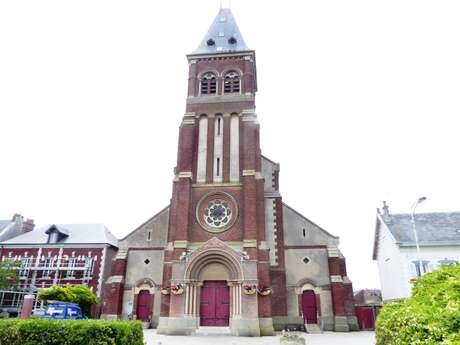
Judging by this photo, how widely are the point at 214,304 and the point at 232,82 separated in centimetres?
1815

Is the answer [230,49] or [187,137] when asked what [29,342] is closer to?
[187,137]

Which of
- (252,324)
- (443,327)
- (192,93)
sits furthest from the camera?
(192,93)

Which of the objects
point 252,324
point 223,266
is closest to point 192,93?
point 223,266

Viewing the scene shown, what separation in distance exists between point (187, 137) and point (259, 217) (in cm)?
869

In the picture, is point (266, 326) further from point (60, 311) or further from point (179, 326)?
point (60, 311)

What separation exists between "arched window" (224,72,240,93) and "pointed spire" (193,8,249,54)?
2.42 m

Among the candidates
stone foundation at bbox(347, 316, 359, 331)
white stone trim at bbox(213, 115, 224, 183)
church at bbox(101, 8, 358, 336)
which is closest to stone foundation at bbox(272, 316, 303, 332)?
church at bbox(101, 8, 358, 336)

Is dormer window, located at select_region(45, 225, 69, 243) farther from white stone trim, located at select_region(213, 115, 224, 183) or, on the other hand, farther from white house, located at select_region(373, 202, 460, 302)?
white house, located at select_region(373, 202, 460, 302)

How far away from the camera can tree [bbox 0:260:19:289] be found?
33250mm

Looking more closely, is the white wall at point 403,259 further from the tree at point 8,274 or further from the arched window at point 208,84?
the tree at point 8,274

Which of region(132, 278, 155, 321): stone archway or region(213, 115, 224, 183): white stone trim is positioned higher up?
region(213, 115, 224, 183): white stone trim

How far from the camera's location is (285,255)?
86.7ft

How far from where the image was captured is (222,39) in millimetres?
32500

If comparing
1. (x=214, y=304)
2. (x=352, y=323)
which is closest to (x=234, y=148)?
(x=214, y=304)
